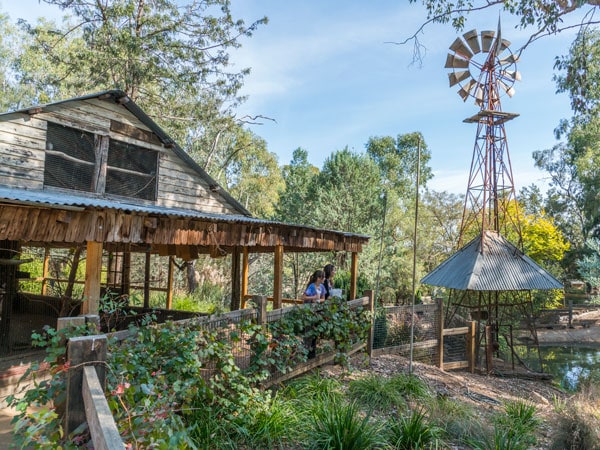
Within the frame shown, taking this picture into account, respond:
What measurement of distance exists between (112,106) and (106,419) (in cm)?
788

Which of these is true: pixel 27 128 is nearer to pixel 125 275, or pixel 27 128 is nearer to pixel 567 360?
pixel 125 275

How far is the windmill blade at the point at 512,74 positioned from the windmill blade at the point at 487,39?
84 centimetres

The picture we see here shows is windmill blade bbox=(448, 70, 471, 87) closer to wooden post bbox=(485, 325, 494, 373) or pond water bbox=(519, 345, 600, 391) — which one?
wooden post bbox=(485, 325, 494, 373)

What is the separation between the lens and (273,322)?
569 cm

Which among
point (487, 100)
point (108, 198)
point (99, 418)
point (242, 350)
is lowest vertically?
point (242, 350)

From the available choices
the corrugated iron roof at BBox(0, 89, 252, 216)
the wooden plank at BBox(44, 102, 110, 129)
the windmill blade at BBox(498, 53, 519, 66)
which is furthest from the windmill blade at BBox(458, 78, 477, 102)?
the wooden plank at BBox(44, 102, 110, 129)

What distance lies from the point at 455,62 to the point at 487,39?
3.14 ft

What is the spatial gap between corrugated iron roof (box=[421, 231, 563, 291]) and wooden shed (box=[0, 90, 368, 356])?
10.5 ft

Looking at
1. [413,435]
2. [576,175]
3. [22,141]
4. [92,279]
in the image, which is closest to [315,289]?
[413,435]

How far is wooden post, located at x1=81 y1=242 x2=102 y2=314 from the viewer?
15.8 feet

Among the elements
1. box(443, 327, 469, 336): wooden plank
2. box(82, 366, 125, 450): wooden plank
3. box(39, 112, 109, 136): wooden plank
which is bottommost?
box(443, 327, 469, 336): wooden plank

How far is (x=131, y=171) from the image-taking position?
28.2 ft

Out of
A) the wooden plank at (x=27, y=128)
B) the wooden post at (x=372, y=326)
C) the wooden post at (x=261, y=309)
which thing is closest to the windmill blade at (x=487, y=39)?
the wooden post at (x=372, y=326)

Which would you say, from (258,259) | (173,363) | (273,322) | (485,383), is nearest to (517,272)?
(485,383)
